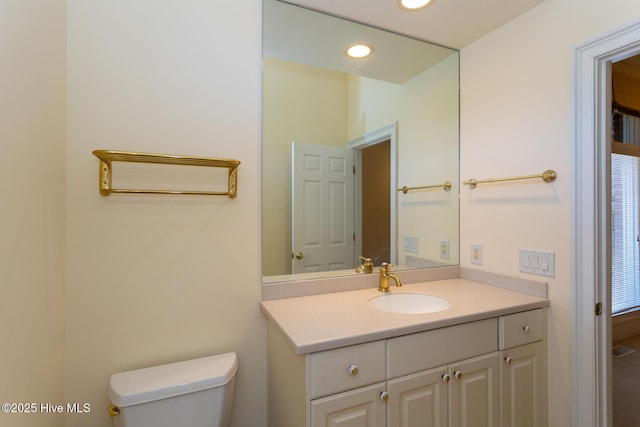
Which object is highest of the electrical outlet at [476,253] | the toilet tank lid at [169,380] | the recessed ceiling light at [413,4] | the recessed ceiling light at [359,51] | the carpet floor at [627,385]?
the recessed ceiling light at [413,4]

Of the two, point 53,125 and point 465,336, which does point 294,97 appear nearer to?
point 53,125

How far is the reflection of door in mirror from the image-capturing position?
1.79 meters

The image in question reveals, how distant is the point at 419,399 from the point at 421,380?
0.23 ft

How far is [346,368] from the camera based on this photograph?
3.37 feet

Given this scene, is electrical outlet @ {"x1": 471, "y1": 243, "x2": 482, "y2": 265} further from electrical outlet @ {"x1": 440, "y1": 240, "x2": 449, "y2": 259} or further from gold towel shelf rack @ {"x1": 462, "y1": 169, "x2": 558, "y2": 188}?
gold towel shelf rack @ {"x1": 462, "y1": 169, "x2": 558, "y2": 188}

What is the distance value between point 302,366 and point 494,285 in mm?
1236

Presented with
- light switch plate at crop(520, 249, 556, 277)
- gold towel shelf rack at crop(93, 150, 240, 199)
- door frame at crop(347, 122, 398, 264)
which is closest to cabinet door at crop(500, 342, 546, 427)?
light switch plate at crop(520, 249, 556, 277)

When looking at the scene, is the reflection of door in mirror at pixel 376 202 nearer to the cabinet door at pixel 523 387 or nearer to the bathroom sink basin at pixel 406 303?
the bathroom sink basin at pixel 406 303

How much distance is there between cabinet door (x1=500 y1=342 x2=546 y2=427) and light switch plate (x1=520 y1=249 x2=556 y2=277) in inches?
13.2

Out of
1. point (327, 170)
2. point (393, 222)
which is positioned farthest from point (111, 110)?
point (393, 222)

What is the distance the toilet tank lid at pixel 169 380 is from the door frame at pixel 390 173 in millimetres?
928

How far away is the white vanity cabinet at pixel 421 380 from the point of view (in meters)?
1.01

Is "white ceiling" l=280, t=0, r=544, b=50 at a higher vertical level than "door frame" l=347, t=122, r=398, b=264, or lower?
higher

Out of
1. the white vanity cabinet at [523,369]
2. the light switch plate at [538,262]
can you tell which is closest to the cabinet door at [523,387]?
the white vanity cabinet at [523,369]
